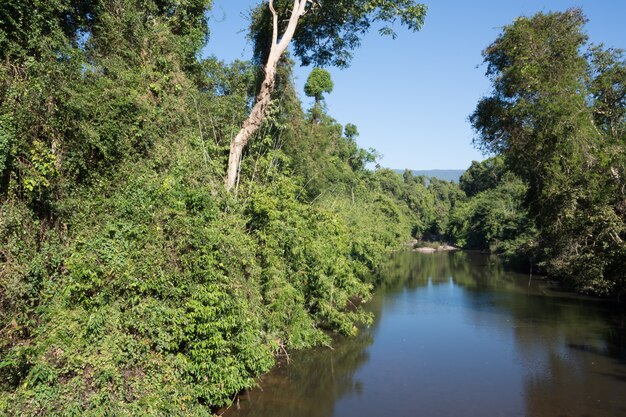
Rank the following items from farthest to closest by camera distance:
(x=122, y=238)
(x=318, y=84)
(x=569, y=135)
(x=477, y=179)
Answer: (x=477, y=179), (x=318, y=84), (x=569, y=135), (x=122, y=238)

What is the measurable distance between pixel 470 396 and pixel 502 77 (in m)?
16.6

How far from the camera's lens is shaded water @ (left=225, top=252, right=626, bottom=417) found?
11.9 metres

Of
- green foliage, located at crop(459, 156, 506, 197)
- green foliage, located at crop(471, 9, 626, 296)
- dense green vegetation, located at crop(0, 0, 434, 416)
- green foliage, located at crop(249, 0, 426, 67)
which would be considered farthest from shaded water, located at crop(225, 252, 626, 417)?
green foliage, located at crop(459, 156, 506, 197)

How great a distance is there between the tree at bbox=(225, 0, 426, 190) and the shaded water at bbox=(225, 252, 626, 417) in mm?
6539

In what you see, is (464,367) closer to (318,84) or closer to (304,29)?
(304,29)

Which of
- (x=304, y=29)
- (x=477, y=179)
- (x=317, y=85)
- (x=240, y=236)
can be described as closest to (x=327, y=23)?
(x=304, y=29)

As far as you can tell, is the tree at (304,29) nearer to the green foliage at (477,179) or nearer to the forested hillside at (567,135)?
the forested hillside at (567,135)

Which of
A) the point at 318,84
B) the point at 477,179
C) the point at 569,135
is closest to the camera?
the point at 569,135

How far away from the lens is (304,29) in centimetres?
1697

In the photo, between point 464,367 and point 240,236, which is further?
point 464,367

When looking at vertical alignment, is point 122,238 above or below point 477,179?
below

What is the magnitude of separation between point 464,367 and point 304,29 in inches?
524

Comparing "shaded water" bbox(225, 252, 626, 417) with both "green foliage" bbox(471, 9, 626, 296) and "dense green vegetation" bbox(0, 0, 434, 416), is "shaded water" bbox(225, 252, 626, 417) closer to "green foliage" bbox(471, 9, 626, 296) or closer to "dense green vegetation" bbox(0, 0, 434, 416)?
"dense green vegetation" bbox(0, 0, 434, 416)

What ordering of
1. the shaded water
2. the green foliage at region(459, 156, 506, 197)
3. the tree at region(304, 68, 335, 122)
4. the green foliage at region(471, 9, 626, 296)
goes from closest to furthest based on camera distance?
1. the shaded water
2. the green foliage at region(471, 9, 626, 296)
3. the tree at region(304, 68, 335, 122)
4. the green foliage at region(459, 156, 506, 197)
